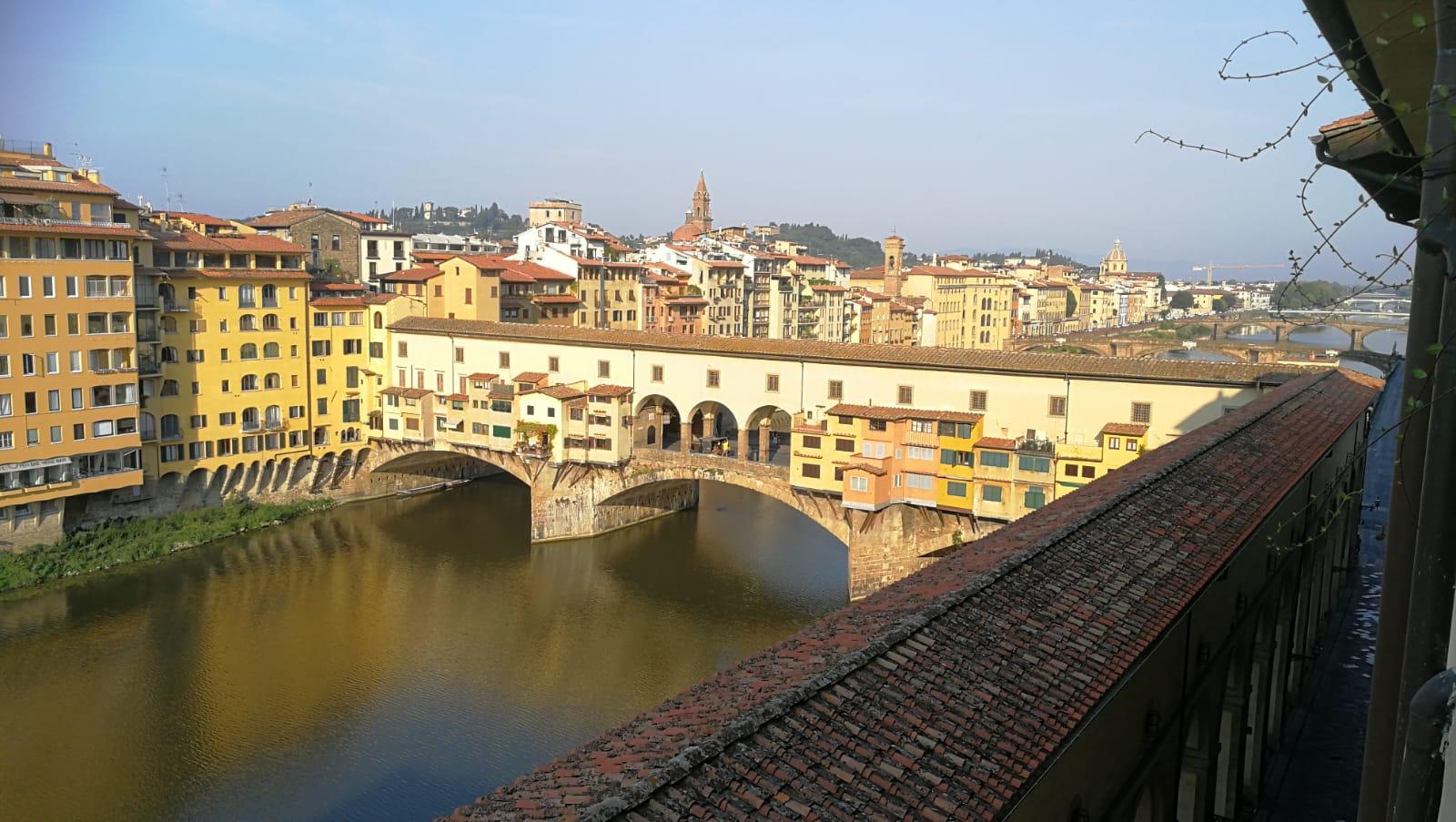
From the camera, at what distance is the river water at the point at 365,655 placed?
1505 centimetres

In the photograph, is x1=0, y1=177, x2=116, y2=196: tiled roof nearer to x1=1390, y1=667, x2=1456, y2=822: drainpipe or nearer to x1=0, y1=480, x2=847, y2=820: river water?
x1=0, y1=480, x2=847, y2=820: river water

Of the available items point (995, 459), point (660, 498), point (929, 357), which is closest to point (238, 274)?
point (660, 498)

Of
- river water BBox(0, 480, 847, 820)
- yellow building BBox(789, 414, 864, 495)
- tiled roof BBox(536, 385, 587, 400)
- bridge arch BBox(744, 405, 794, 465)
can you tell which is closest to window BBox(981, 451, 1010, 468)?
yellow building BBox(789, 414, 864, 495)

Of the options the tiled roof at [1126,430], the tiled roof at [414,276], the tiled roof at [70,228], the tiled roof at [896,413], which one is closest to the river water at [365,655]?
the tiled roof at [896,413]

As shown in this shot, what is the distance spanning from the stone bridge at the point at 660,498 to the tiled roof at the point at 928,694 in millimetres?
13882

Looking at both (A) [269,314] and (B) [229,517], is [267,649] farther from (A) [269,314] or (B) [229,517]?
(A) [269,314]

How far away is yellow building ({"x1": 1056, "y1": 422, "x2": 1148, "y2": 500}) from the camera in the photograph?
2058cm

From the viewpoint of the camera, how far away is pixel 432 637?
20.7m

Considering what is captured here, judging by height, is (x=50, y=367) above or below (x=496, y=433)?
above

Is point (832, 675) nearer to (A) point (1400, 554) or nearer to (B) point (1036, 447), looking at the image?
(A) point (1400, 554)

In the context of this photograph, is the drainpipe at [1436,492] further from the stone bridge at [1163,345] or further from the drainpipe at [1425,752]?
the stone bridge at [1163,345]

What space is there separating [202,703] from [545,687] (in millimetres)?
5408

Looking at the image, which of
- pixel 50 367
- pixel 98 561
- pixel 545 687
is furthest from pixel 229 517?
pixel 545 687

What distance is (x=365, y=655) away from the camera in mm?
19797
